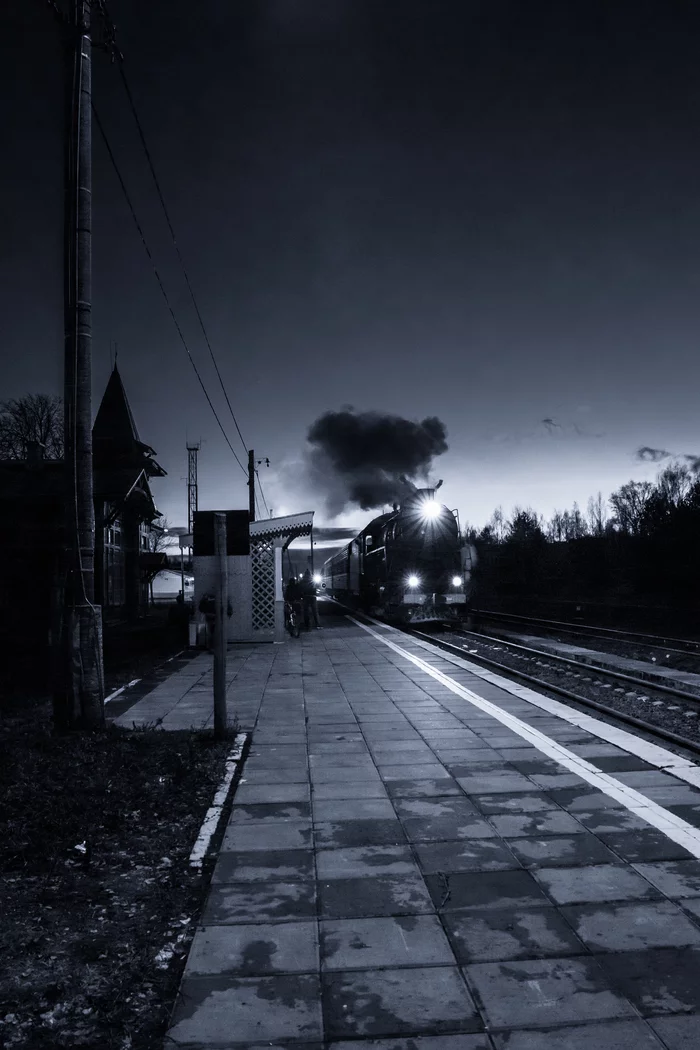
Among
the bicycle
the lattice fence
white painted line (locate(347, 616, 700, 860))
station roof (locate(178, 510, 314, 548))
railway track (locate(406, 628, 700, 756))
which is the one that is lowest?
railway track (locate(406, 628, 700, 756))

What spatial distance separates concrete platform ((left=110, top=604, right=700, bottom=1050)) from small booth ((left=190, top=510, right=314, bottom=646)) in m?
11.8

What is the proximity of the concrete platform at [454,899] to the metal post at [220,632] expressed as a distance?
1.66 feet

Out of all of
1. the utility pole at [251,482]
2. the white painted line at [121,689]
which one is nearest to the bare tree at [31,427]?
the utility pole at [251,482]

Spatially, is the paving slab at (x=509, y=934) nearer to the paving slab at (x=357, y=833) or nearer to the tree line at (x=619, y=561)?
the paving slab at (x=357, y=833)

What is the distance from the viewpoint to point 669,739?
8.15 metres

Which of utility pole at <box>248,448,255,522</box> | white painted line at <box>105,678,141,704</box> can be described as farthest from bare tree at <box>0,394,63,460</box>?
white painted line at <box>105,678,141,704</box>

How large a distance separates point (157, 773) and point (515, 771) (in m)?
3.18

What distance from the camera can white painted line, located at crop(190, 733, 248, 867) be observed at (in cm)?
497

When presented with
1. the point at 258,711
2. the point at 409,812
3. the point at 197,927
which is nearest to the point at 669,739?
the point at 409,812

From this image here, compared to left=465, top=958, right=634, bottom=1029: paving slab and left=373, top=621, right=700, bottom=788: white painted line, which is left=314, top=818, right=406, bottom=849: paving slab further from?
left=373, top=621, right=700, bottom=788: white painted line

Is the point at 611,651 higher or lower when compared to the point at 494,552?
lower

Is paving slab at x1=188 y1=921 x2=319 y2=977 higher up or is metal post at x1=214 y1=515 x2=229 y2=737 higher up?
metal post at x1=214 y1=515 x2=229 y2=737

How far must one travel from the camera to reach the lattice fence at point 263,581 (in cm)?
2058

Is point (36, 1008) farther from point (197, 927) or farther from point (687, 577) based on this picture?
point (687, 577)
